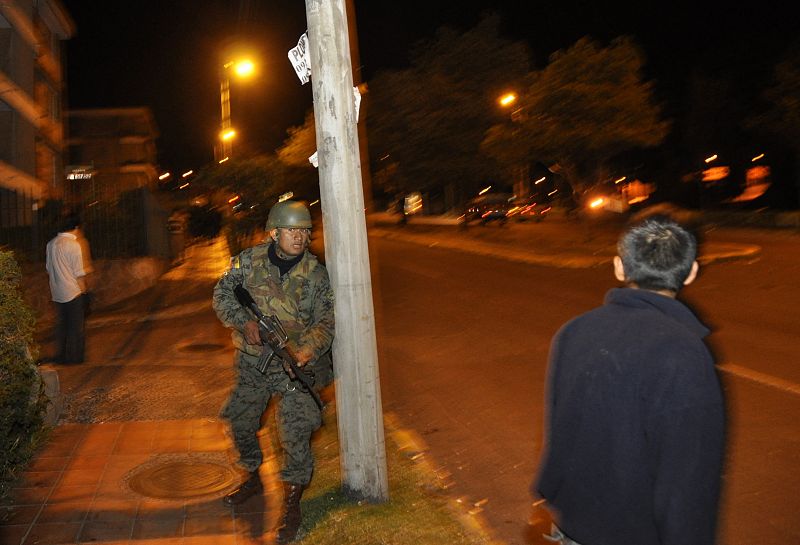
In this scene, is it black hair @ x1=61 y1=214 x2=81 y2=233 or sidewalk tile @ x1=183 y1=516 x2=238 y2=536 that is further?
black hair @ x1=61 y1=214 x2=81 y2=233

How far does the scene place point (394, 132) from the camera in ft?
92.7

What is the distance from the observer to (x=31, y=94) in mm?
28656

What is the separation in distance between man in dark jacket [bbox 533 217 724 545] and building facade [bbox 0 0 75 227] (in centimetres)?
2221

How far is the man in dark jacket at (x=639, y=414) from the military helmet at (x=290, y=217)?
2.40 metres

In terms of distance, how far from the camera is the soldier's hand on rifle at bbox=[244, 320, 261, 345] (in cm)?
452

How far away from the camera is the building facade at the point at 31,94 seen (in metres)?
26.3

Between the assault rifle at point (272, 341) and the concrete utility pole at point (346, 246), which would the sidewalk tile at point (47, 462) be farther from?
the concrete utility pole at point (346, 246)

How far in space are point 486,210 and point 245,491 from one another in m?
27.8

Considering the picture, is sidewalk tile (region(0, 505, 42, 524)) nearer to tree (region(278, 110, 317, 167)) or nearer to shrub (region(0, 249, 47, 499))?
shrub (region(0, 249, 47, 499))

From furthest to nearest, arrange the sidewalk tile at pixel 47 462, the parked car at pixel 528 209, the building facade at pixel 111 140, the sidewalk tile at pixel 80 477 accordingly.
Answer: the building facade at pixel 111 140, the parked car at pixel 528 209, the sidewalk tile at pixel 47 462, the sidewalk tile at pixel 80 477

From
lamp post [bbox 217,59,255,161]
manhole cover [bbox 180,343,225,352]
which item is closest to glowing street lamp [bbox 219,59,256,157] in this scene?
lamp post [bbox 217,59,255,161]

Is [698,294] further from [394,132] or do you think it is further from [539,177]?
[539,177]

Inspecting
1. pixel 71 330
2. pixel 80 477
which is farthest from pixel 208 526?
pixel 71 330

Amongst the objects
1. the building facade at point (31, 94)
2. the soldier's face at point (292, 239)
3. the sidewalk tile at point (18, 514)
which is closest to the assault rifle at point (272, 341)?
the soldier's face at point (292, 239)
